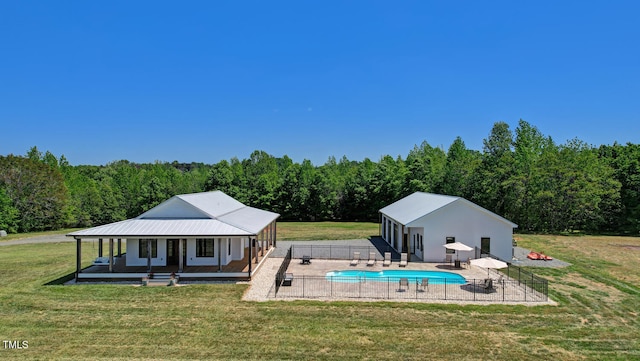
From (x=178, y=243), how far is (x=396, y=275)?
1246 cm

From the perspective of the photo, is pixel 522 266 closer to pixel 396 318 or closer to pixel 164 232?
pixel 396 318

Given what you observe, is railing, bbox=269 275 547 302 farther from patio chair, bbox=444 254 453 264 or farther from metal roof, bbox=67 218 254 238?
patio chair, bbox=444 254 453 264

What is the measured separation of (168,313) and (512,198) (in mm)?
41976

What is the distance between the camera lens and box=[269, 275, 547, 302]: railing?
17.9m

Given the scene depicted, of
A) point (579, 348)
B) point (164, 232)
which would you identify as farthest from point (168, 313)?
point (579, 348)

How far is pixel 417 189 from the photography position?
54.5m

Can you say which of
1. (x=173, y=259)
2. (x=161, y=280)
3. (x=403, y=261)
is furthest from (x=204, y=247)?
(x=403, y=261)

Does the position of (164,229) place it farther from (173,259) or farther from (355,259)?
(355,259)

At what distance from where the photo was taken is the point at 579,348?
495 inches

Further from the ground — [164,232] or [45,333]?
[164,232]

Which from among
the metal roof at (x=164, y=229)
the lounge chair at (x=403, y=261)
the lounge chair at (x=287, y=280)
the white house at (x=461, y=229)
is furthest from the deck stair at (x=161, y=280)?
the white house at (x=461, y=229)

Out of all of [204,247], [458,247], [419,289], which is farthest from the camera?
[458,247]

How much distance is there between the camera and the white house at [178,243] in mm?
20812

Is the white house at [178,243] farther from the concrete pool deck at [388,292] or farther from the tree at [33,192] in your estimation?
the tree at [33,192]
